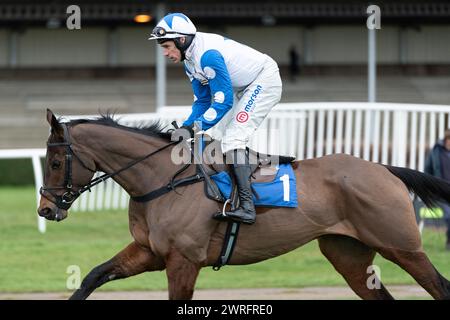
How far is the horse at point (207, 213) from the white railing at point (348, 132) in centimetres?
561

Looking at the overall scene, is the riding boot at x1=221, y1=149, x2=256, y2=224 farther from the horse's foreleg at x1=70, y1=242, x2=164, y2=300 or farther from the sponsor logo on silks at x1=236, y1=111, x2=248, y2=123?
the horse's foreleg at x1=70, y1=242, x2=164, y2=300

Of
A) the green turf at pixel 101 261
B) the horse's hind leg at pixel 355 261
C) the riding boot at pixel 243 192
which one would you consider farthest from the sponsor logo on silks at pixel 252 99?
the green turf at pixel 101 261

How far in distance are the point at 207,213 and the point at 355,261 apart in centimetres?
119

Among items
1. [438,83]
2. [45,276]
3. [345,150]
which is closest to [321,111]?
[345,150]

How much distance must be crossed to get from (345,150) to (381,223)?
6122mm

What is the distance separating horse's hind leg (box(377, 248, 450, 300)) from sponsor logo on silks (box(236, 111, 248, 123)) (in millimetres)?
1321

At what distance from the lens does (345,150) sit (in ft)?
42.0

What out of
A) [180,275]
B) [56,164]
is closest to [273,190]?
[180,275]

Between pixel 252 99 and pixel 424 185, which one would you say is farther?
pixel 424 185

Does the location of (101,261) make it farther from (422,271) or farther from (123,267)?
(422,271)

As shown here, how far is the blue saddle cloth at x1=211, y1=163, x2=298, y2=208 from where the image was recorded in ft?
21.8

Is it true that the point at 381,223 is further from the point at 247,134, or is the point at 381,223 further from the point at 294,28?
the point at 294,28

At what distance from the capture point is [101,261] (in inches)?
433

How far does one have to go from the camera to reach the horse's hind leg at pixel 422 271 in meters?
6.66
